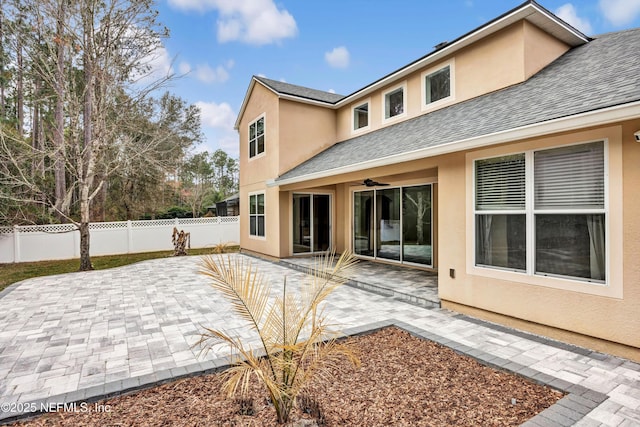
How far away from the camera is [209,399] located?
10.8ft

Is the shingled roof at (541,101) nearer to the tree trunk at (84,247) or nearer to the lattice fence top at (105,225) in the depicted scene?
the tree trunk at (84,247)

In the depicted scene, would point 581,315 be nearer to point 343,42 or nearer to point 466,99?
point 466,99

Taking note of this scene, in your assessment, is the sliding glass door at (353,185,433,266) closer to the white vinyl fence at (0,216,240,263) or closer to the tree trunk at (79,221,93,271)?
the tree trunk at (79,221,93,271)

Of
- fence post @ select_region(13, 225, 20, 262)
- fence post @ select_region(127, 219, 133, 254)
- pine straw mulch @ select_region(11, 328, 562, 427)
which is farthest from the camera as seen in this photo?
fence post @ select_region(127, 219, 133, 254)

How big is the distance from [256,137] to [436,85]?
8011mm

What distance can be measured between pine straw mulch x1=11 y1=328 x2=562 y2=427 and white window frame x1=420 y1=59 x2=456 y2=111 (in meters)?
7.25

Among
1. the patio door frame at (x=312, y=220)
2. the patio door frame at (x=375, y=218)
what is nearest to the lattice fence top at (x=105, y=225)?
the patio door frame at (x=312, y=220)

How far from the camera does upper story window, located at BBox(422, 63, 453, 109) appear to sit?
29.6 ft

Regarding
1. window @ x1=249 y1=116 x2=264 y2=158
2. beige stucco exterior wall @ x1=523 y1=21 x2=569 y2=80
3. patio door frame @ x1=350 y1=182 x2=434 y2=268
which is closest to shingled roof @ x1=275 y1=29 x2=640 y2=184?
→ beige stucco exterior wall @ x1=523 y1=21 x2=569 y2=80

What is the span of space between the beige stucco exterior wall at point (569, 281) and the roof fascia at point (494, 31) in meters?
3.89

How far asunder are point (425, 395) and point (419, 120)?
25.2ft

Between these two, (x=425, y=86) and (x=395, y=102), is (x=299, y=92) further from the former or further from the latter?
(x=425, y=86)

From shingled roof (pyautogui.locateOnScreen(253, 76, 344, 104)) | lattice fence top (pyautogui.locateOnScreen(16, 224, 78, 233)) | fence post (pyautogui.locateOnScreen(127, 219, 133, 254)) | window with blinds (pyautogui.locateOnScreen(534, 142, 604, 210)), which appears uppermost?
shingled roof (pyautogui.locateOnScreen(253, 76, 344, 104))

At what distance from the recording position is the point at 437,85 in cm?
940
